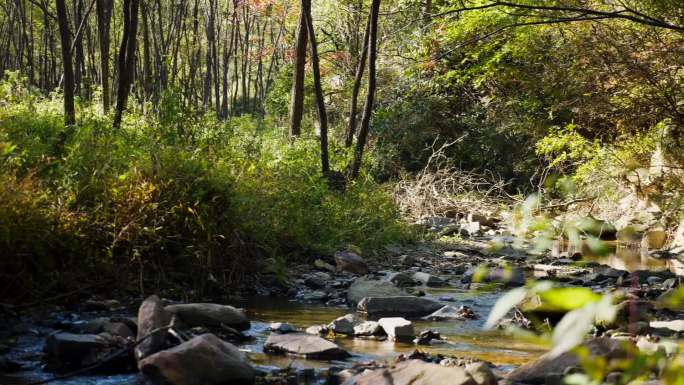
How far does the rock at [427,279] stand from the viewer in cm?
822

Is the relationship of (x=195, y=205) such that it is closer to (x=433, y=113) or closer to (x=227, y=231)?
(x=227, y=231)

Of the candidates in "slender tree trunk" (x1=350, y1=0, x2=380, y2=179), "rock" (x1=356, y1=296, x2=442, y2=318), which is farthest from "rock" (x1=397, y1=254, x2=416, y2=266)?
"slender tree trunk" (x1=350, y1=0, x2=380, y2=179)

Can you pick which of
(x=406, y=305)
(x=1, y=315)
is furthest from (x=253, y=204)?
(x=1, y=315)

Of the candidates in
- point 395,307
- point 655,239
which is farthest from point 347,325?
point 655,239

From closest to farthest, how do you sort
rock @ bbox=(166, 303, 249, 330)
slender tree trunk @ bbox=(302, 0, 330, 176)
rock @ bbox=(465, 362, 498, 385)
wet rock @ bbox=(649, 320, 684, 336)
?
rock @ bbox=(465, 362, 498, 385) → rock @ bbox=(166, 303, 249, 330) → wet rock @ bbox=(649, 320, 684, 336) → slender tree trunk @ bbox=(302, 0, 330, 176)

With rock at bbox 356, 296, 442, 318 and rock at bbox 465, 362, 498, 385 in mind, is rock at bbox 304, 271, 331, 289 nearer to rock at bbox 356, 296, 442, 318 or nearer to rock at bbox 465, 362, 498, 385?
rock at bbox 356, 296, 442, 318

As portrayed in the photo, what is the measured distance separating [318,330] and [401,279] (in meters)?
2.74

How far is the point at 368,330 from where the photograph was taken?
546 centimetres

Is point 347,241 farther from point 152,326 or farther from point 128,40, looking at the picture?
point 152,326

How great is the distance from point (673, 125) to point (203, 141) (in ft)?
28.3

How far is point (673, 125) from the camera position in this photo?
13336 mm

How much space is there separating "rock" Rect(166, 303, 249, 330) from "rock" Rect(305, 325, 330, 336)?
1.42ft

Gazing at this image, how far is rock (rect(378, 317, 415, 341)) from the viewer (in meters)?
5.38

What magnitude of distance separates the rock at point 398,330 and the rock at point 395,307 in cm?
95
